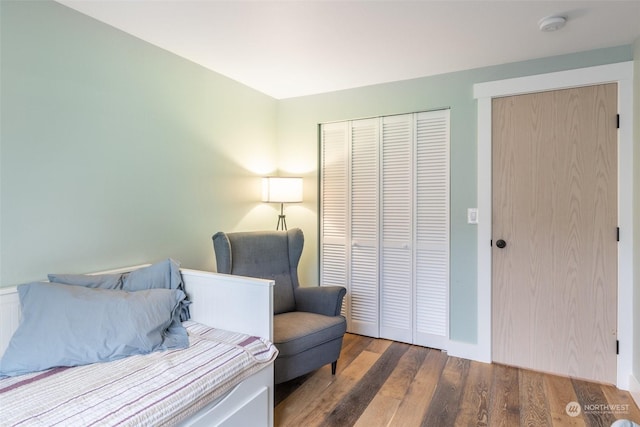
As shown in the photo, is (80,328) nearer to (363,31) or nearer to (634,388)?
(363,31)

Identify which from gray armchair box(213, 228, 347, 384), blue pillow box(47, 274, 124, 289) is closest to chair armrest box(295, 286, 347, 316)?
gray armchair box(213, 228, 347, 384)

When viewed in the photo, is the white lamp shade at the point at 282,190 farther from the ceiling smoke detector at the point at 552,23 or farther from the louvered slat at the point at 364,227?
the ceiling smoke detector at the point at 552,23

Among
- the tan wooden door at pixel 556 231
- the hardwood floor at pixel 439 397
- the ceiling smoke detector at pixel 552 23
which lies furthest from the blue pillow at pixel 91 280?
the ceiling smoke detector at pixel 552 23

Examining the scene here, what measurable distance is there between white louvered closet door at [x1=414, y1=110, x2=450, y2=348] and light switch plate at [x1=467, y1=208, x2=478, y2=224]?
16cm

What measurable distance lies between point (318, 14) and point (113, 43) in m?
1.22

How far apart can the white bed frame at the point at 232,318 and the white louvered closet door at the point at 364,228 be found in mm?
1480

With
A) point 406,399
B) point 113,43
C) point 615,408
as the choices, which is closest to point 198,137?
point 113,43

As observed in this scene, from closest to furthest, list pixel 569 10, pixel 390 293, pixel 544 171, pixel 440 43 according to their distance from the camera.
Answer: pixel 569 10 < pixel 440 43 < pixel 544 171 < pixel 390 293

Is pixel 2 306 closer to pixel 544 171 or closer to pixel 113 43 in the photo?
pixel 113 43

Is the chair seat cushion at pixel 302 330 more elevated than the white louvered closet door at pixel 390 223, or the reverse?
the white louvered closet door at pixel 390 223

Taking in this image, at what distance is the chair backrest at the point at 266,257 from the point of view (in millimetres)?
2326

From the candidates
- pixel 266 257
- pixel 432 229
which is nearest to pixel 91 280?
pixel 266 257

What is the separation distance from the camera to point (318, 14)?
1.85 meters

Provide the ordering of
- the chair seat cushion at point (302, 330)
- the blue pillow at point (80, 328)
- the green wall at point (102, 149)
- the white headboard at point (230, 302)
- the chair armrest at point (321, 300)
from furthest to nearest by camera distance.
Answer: the chair armrest at point (321, 300), the chair seat cushion at point (302, 330), the white headboard at point (230, 302), the green wall at point (102, 149), the blue pillow at point (80, 328)
